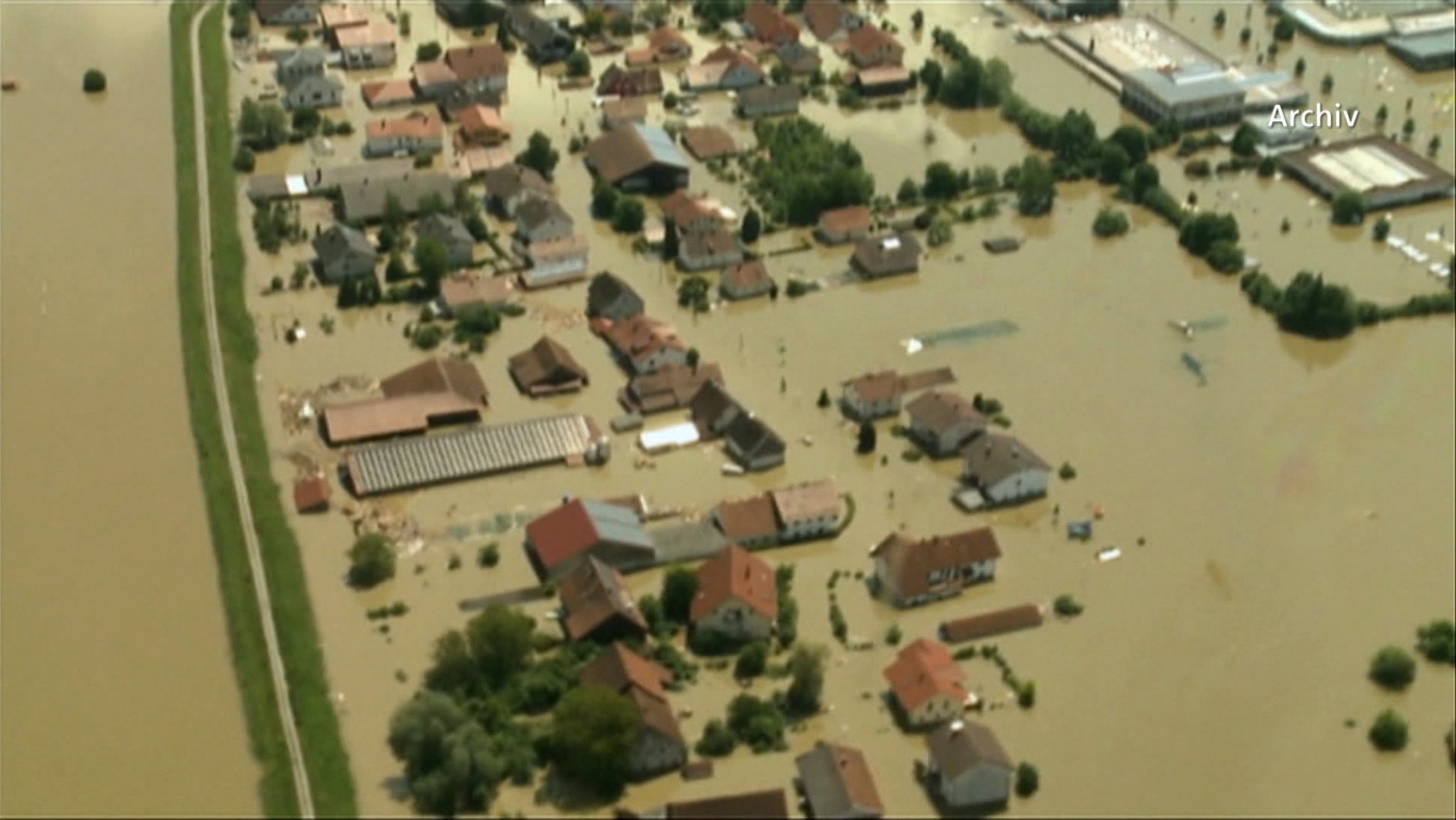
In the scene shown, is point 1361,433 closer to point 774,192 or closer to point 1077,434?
point 1077,434

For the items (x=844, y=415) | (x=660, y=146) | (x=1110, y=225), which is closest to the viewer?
(x=844, y=415)

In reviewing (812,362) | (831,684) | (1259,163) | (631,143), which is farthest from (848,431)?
(1259,163)

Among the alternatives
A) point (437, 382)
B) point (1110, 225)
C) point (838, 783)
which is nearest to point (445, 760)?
point (838, 783)

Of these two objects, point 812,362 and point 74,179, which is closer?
point 812,362

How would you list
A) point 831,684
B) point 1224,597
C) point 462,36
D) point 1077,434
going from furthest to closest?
point 462,36 < point 1077,434 < point 1224,597 < point 831,684

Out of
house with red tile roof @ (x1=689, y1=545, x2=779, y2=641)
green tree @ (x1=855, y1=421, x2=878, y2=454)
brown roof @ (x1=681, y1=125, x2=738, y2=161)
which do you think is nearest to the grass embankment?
house with red tile roof @ (x1=689, y1=545, x2=779, y2=641)

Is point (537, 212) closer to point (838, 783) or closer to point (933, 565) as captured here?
point (933, 565)
